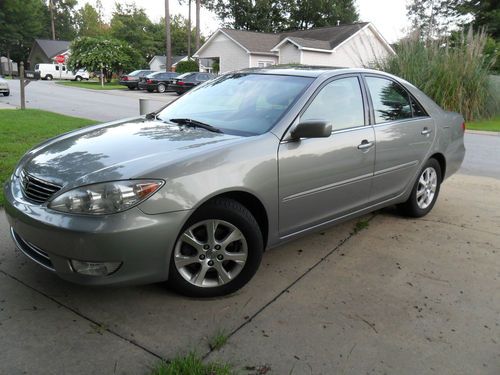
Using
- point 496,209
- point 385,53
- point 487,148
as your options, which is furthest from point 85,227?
point 385,53

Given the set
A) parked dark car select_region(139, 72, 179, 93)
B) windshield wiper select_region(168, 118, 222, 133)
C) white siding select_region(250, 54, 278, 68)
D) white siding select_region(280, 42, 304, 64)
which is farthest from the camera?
white siding select_region(250, 54, 278, 68)

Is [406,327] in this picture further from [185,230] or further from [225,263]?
[185,230]

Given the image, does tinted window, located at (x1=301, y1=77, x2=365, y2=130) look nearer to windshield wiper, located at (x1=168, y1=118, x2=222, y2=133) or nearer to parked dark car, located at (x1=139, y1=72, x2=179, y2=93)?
windshield wiper, located at (x1=168, y1=118, x2=222, y2=133)

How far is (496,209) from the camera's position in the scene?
17.8 feet

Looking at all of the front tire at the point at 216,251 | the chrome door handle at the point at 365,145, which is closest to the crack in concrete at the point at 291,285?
the front tire at the point at 216,251

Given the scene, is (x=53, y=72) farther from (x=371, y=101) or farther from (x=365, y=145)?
(x=365, y=145)

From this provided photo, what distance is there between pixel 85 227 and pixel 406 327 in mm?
1999

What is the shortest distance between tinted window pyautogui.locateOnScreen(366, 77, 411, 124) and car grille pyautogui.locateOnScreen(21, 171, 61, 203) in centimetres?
274

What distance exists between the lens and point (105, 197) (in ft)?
8.64

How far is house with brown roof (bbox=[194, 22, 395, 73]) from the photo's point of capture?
32.1 meters

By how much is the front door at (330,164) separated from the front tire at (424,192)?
38.6 inches

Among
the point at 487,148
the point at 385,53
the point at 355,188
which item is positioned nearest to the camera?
the point at 355,188

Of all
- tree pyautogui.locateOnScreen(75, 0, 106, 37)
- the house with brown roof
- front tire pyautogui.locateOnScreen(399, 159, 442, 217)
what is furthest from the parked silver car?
tree pyautogui.locateOnScreen(75, 0, 106, 37)

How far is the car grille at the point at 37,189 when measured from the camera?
2.82 meters
